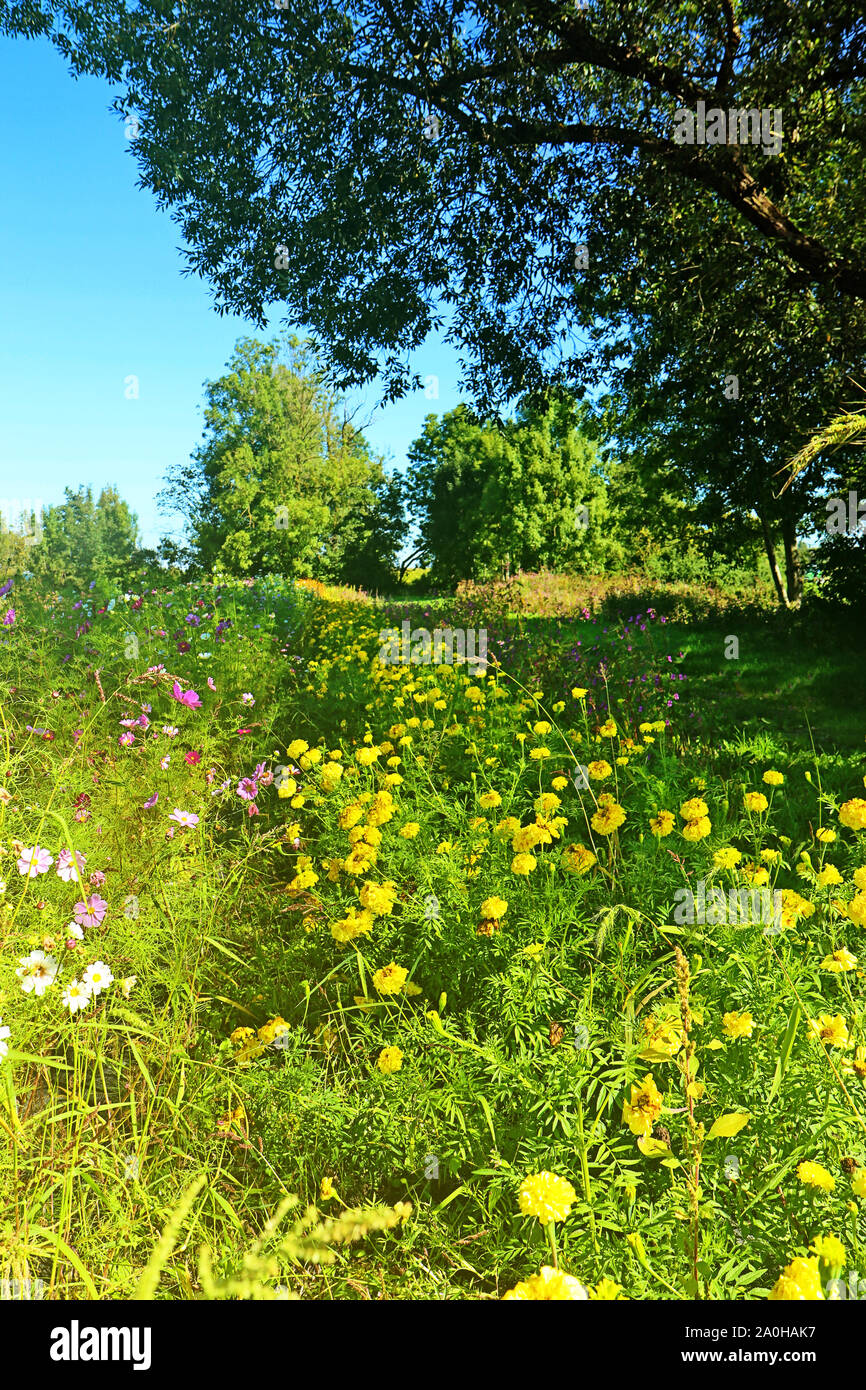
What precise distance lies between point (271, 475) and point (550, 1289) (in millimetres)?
32902

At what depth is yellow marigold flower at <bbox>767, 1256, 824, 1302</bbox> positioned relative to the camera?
975 mm

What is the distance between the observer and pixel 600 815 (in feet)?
7.51

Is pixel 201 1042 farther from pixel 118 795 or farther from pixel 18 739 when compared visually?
pixel 18 739

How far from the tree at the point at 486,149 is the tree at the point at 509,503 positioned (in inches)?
1010

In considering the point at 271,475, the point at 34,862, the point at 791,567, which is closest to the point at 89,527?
the point at 271,475

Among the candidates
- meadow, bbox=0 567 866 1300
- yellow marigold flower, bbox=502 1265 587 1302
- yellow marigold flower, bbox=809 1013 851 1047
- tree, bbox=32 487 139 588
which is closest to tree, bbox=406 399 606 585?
meadow, bbox=0 567 866 1300

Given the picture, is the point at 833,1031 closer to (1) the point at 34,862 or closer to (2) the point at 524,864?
(2) the point at 524,864

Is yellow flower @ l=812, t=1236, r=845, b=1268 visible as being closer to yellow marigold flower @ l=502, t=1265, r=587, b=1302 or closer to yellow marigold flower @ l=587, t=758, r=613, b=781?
yellow marigold flower @ l=502, t=1265, r=587, b=1302

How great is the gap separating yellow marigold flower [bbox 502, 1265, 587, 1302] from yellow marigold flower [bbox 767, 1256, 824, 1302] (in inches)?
14.1

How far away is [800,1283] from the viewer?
0.99 m

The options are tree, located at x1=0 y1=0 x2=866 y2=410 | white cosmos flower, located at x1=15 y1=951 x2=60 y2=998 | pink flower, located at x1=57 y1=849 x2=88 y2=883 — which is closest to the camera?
white cosmos flower, located at x1=15 y1=951 x2=60 y2=998

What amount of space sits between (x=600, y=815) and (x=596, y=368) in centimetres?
720
